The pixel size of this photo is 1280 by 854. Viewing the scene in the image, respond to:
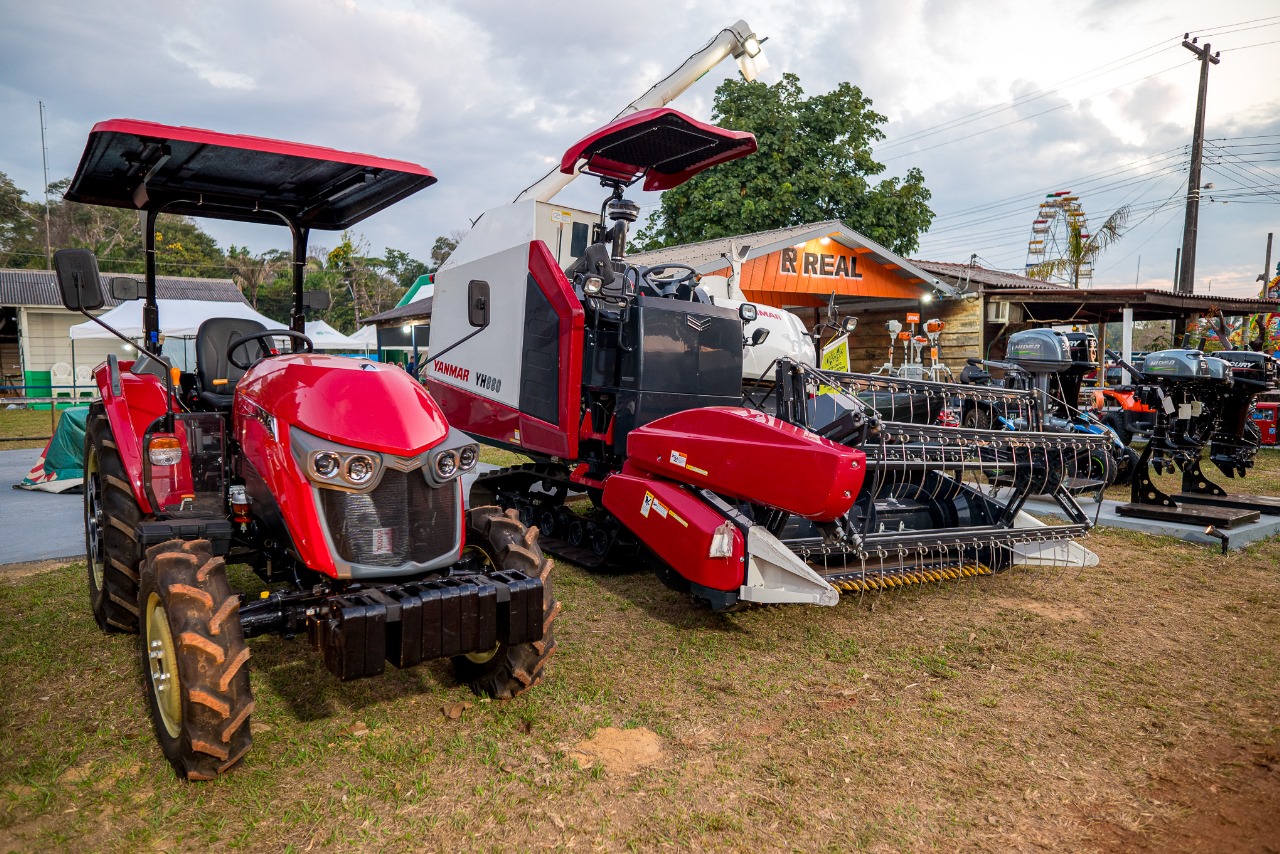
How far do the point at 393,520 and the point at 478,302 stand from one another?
1071mm

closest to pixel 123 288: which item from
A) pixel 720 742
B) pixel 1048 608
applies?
pixel 720 742

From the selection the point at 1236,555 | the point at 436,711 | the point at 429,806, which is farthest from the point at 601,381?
the point at 1236,555

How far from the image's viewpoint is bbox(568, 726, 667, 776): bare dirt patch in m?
2.85

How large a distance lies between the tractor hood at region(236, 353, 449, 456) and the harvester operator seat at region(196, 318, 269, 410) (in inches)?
41.5

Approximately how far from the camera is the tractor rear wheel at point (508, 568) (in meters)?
3.06

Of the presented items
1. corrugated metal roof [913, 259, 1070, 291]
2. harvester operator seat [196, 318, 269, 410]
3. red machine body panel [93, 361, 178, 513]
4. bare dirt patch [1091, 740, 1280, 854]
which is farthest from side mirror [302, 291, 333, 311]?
corrugated metal roof [913, 259, 1070, 291]

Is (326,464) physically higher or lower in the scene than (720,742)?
higher

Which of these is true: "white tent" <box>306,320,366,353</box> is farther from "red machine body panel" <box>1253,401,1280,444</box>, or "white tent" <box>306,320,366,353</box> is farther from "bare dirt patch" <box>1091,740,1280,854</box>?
"bare dirt patch" <box>1091,740,1280,854</box>

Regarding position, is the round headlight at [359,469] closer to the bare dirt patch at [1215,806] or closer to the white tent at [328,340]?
the bare dirt patch at [1215,806]

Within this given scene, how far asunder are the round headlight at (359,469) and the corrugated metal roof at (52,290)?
1009 inches

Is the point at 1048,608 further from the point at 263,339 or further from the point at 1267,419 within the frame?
the point at 1267,419

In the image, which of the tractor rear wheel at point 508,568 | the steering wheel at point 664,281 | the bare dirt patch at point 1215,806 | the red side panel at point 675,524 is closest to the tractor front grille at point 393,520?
the tractor rear wheel at point 508,568

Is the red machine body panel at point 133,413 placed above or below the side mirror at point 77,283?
below

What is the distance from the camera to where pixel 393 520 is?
2.89m
